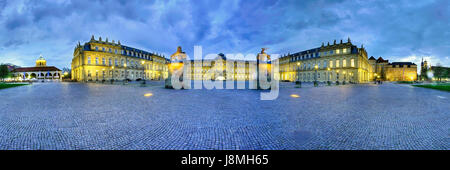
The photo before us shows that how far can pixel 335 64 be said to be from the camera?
5666cm

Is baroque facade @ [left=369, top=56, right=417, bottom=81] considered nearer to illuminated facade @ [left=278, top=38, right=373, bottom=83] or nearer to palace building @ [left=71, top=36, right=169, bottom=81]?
illuminated facade @ [left=278, top=38, right=373, bottom=83]

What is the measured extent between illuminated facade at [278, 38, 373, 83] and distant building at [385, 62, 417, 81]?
4729cm

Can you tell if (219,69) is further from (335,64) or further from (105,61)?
(335,64)

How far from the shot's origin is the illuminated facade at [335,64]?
52.9 m

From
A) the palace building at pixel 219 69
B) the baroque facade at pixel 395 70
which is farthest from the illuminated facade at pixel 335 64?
the baroque facade at pixel 395 70

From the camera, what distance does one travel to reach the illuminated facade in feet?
173

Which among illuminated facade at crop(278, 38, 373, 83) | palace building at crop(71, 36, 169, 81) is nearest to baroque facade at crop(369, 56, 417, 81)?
illuminated facade at crop(278, 38, 373, 83)

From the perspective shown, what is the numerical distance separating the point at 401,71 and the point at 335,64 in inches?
2619

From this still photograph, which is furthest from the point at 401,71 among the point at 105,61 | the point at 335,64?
the point at 105,61

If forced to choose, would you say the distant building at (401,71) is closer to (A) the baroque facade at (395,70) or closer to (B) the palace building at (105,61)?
(A) the baroque facade at (395,70)

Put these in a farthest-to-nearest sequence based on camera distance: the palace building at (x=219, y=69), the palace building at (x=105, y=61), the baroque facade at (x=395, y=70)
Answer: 1. the palace building at (x=219, y=69)
2. the baroque facade at (x=395, y=70)
3. the palace building at (x=105, y=61)

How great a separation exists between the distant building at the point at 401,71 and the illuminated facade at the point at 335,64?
155ft
